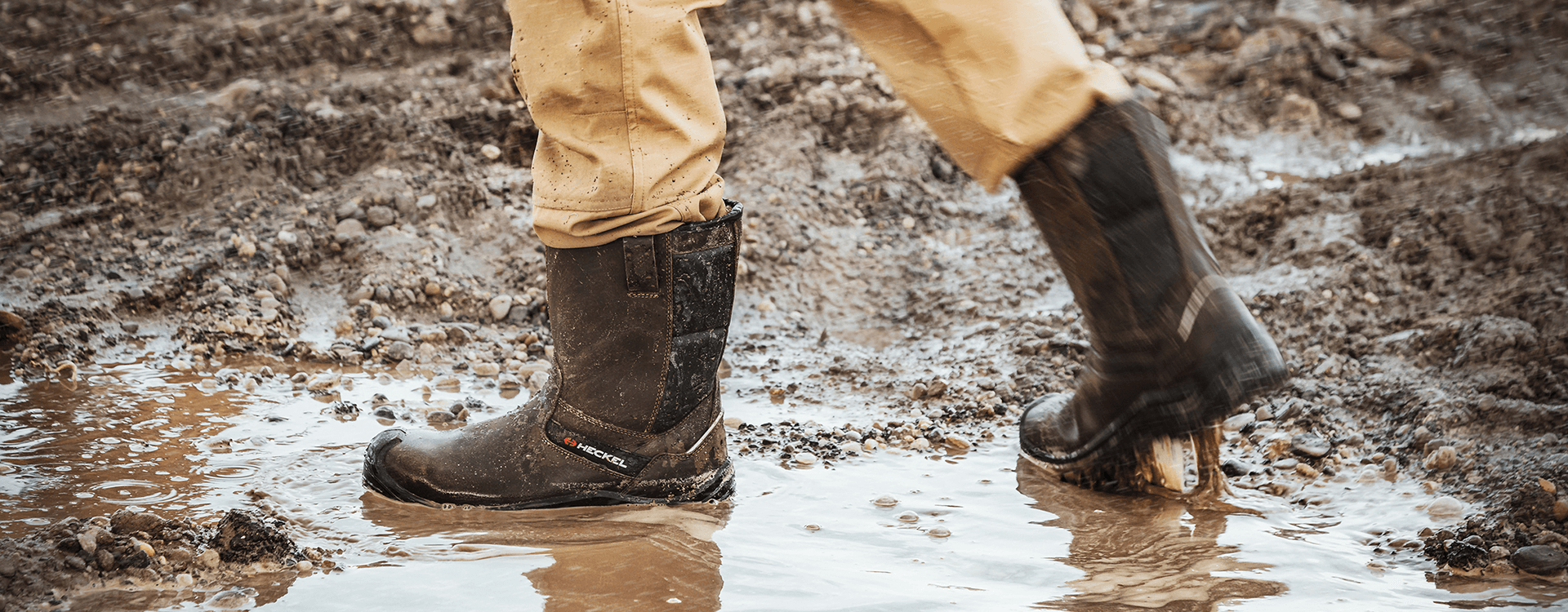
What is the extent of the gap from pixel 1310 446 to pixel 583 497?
1355mm

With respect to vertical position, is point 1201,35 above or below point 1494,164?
above

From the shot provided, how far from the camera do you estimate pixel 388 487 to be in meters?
1.71

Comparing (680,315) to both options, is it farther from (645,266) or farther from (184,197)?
(184,197)

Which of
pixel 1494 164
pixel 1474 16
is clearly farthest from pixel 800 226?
pixel 1474 16

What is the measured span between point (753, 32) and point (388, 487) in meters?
2.83

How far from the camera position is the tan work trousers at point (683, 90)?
4.73 feet

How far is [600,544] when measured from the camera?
5.14 feet

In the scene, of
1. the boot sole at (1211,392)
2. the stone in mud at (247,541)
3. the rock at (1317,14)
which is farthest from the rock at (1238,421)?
the rock at (1317,14)

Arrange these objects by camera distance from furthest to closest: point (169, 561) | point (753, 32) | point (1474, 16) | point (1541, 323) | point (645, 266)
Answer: point (1474, 16), point (753, 32), point (1541, 323), point (645, 266), point (169, 561)

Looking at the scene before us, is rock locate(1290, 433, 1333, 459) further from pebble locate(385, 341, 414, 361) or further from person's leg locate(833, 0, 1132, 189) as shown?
pebble locate(385, 341, 414, 361)

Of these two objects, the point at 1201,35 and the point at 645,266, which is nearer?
the point at 645,266

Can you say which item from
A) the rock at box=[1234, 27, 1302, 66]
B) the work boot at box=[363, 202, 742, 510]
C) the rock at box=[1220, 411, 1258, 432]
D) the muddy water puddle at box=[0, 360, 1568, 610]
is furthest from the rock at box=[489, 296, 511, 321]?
the rock at box=[1234, 27, 1302, 66]

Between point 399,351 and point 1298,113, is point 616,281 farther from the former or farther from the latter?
point 1298,113

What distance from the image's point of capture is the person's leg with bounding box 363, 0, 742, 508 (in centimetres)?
148
